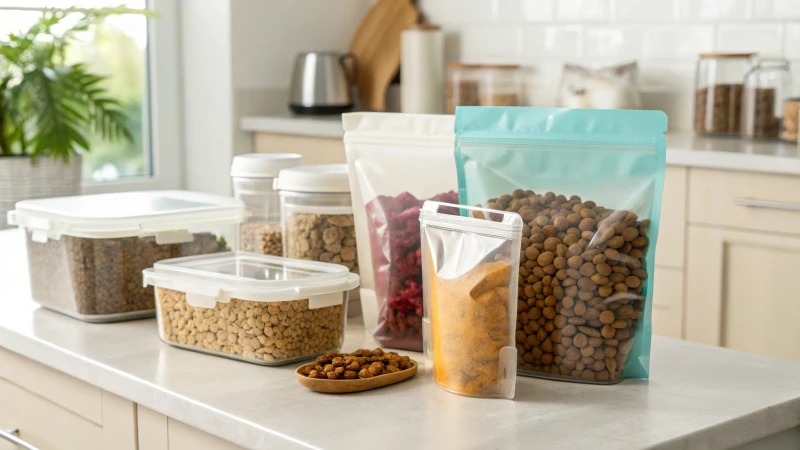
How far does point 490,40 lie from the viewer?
10.1 feet

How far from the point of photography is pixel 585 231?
0.92 meters

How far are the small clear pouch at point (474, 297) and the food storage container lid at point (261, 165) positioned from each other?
43cm

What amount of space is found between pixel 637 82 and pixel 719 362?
1.72 metres

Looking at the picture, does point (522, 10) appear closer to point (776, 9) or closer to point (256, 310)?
point (776, 9)

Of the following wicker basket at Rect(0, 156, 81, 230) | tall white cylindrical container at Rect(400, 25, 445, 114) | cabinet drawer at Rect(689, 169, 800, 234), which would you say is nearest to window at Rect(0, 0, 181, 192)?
wicker basket at Rect(0, 156, 81, 230)

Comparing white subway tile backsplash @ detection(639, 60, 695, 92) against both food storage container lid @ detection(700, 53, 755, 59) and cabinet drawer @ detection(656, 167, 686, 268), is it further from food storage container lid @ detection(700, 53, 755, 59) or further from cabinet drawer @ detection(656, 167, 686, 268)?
cabinet drawer @ detection(656, 167, 686, 268)

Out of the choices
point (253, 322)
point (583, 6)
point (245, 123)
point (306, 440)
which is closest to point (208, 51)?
point (245, 123)

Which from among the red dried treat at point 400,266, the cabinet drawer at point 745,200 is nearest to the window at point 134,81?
the cabinet drawer at point 745,200

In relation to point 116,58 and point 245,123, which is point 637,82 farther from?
point 116,58

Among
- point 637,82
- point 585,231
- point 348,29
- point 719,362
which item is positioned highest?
point 348,29

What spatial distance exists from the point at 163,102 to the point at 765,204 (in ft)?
6.36

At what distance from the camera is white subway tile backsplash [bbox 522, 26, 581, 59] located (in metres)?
2.88

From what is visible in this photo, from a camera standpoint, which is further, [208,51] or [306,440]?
[208,51]

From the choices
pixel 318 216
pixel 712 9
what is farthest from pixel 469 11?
pixel 318 216
